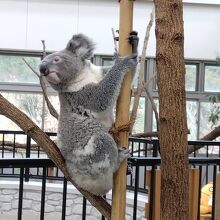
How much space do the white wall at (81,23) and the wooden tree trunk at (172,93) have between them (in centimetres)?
707

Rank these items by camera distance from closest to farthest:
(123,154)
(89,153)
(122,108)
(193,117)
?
(122,108)
(123,154)
(89,153)
(193,117)

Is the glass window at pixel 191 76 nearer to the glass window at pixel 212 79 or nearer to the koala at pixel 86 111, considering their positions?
the glass window at pixel 212 79

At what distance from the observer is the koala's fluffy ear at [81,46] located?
182 centimetres

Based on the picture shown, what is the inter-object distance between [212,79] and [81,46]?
736cm

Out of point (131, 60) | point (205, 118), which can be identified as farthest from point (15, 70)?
point (131, 60)

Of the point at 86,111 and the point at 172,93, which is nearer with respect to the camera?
the point at 172,93

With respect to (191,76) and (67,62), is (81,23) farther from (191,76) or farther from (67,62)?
(67,62)

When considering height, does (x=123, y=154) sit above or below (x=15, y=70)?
below

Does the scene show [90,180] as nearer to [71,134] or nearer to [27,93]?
[71,134]

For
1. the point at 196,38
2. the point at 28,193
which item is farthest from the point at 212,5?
the point at 28,193

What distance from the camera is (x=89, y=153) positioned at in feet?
5.48

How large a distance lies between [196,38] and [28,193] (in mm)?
4380

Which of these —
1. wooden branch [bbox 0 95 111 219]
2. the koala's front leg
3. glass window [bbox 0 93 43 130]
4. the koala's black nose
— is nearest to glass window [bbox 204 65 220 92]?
glass window [bbox 0 93 43 130]

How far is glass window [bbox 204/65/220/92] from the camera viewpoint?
8.85 metres
